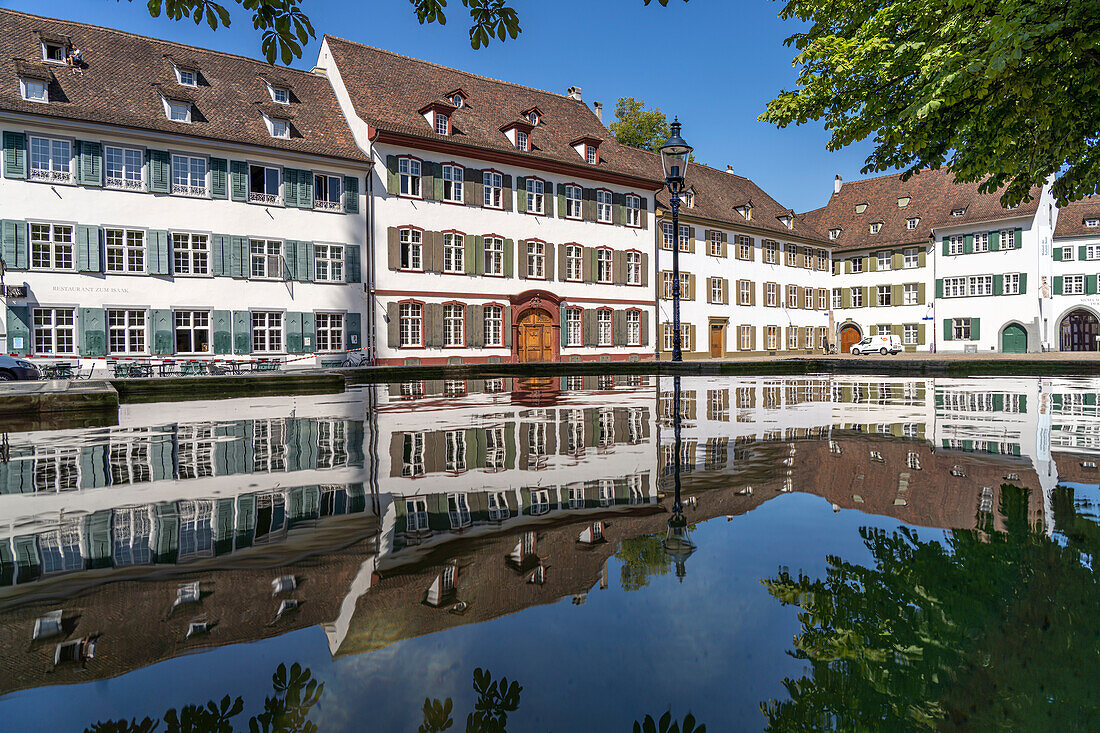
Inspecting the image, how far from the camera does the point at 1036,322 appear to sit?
146ft

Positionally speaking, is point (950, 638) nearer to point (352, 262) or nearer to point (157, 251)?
point (157, 251)

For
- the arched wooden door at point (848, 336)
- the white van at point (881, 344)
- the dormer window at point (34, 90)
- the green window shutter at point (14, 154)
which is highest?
the dormer window at point (34, 90)

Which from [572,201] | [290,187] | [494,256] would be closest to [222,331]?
[290,187]

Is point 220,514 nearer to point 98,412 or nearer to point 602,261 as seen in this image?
point 98,412

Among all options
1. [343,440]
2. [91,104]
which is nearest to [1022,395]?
[343,440]

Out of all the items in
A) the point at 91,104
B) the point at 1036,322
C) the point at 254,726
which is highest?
the point at 91,104

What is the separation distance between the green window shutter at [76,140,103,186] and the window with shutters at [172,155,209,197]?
88.3 inches

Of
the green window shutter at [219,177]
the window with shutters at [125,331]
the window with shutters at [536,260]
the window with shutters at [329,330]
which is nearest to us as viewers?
Result: the window with shutters at [125,331]

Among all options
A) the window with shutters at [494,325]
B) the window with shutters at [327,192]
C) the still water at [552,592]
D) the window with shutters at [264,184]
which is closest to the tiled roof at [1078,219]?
the window with shutters at [494,325]

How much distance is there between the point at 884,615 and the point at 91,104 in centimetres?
2893

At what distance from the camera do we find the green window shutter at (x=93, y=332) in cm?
2339

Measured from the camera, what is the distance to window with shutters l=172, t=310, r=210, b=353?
82.8 feet

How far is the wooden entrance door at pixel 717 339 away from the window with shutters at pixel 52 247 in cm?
3267

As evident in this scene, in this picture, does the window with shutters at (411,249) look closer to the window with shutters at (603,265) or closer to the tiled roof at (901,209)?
the window with shutters at (603,265)
